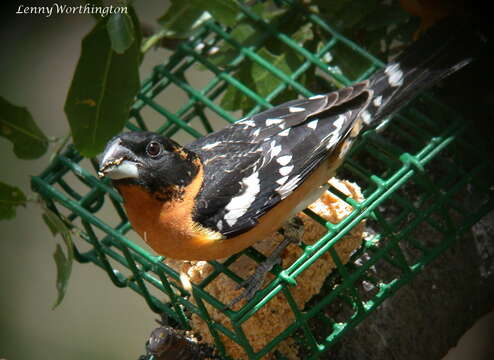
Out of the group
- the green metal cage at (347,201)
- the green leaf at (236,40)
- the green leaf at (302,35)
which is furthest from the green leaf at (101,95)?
the green leaf at (302,35)

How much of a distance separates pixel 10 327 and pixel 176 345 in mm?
3672

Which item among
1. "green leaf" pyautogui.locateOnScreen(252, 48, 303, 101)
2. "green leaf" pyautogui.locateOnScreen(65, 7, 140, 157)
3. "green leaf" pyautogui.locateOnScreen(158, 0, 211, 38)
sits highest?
"green leaf" pyautogui.locateOnScreen(158, 0, 211, 38)

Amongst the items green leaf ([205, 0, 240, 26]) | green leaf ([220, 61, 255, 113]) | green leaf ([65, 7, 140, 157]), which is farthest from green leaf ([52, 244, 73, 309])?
green leaf ([205, 0, 240, 26])

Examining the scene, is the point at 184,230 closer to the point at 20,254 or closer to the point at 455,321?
the point at 455,321

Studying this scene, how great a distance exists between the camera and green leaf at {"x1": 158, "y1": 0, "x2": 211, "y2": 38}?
4098 mm

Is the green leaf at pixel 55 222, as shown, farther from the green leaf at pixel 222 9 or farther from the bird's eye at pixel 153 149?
the green leaf at pixel 222 9

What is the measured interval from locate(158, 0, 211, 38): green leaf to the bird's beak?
100 centimetres

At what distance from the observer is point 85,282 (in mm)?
7152

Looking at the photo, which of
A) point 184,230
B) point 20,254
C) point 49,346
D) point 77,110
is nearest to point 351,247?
point 184,230

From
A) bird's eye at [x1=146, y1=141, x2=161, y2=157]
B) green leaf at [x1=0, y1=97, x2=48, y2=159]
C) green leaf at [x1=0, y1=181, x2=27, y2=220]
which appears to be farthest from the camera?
green leaf at [x1=0, y1=97, x2=48, y2=159]

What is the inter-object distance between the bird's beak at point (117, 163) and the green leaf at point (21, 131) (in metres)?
0.76

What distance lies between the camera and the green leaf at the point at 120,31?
3299mm

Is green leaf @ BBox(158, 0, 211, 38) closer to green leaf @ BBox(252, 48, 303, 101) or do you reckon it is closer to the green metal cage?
the green metal cage

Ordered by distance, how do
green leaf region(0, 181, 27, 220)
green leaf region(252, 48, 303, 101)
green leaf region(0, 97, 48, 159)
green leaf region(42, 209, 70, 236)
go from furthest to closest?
green leaf region(252, 48, 303, 101)
green leaf region(0, 97, 48, 159)
green leaf region(0, 181, 27, 220)
green leaf region(42, 209, 70, 236)
